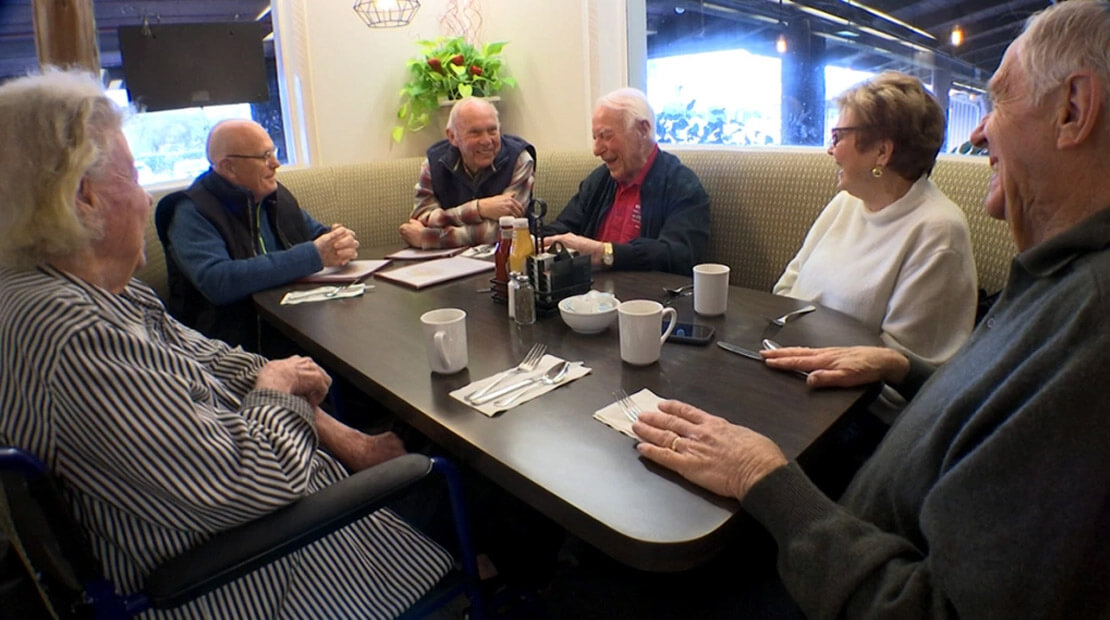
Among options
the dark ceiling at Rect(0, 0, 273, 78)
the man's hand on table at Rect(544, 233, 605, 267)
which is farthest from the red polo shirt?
the dark ceiling at Rect(0, 0, 273, 78)

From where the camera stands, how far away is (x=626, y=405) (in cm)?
113

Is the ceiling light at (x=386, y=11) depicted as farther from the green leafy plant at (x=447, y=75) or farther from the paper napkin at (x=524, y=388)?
the paper napkin at (x=524, y=388)

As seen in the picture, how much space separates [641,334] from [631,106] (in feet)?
4.81

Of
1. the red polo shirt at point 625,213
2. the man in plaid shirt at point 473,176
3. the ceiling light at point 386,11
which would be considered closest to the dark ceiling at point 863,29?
the red polo shirt at point 625,213

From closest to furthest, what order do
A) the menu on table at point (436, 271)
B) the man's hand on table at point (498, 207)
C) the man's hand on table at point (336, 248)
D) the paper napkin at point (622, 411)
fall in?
the paper napkin at point (622, 411) → the menu on table at point (436, 271) → the man's hand on table at point (336, 248) → the man's hand on table at point (498, 207)

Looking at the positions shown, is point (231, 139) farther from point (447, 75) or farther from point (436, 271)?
point (447, 75)

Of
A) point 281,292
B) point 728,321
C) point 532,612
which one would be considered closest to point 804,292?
point 728,321

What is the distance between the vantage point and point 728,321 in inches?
59.9

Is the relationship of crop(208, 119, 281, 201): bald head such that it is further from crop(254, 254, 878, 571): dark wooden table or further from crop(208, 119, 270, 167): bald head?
crop(254, 254, 878, 571): dark wooden table

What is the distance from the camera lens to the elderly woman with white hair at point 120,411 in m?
0.87

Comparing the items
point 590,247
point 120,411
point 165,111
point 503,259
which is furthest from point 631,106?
point 165,111

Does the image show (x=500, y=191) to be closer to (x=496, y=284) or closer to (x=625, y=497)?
(x=496, y=284)

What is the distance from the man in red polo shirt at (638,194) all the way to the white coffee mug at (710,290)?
2.05 ft

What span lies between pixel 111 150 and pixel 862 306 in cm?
152
